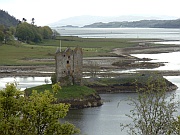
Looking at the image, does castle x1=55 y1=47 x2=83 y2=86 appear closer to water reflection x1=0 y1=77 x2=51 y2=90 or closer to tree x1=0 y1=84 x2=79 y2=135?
water reflection x1=0 y1=77 x2=51 y2=90

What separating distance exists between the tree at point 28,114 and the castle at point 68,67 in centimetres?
4091

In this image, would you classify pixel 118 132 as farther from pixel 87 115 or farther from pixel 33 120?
pixel 33 120

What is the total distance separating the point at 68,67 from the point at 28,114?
138 ft

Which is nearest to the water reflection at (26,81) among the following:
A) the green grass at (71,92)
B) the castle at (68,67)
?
the castle at (68,67)

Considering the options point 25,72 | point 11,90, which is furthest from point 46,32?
point 11,90

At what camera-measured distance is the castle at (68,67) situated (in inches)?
2527

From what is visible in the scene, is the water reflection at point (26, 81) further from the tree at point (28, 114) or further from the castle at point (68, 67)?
the tree at point (28, 114)

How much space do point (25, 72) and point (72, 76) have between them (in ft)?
108

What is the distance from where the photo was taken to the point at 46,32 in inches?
7141

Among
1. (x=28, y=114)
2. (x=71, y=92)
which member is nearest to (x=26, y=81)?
(x=71, y=92)

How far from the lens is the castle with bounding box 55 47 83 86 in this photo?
6419cm

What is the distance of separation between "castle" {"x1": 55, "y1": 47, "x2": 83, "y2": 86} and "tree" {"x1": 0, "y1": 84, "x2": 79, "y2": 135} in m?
40.9

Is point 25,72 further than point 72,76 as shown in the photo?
Yes

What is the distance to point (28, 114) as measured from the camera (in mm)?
22719
